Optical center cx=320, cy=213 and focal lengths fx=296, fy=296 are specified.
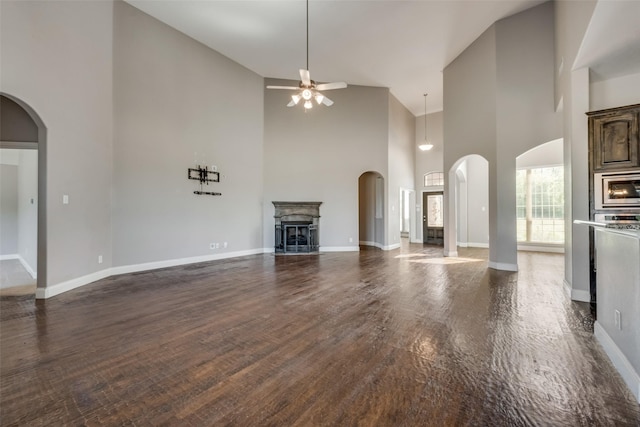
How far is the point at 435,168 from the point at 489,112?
465 centimetres

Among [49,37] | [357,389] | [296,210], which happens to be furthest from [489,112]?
[49,37]

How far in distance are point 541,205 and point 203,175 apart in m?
9.21

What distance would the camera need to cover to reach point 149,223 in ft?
18.9

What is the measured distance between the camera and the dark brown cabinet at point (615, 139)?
11.7 ft

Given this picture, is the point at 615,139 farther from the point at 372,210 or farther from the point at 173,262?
the point at 173,262

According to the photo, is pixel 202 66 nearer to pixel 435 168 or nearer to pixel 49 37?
pixel 49 37

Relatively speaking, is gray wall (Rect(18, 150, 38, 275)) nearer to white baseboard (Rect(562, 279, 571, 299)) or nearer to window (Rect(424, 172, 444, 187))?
white baseboard (Rect(562, 279, 571, 299))

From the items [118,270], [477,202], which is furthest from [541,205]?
[118,270]

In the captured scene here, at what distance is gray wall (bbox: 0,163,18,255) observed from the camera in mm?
7184

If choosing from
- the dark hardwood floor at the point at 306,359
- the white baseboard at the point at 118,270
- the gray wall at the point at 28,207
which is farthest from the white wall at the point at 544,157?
the gray wall at the point at 28,207

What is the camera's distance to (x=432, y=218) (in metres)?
10.7

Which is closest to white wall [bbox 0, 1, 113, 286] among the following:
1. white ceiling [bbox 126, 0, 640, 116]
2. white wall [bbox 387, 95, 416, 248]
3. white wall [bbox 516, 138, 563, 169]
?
white ceiling [bbox 126, 0, 640, 116]

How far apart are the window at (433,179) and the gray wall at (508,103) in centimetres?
407

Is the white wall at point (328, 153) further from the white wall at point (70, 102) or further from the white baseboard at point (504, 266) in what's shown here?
the white wall at point (70, 102)
